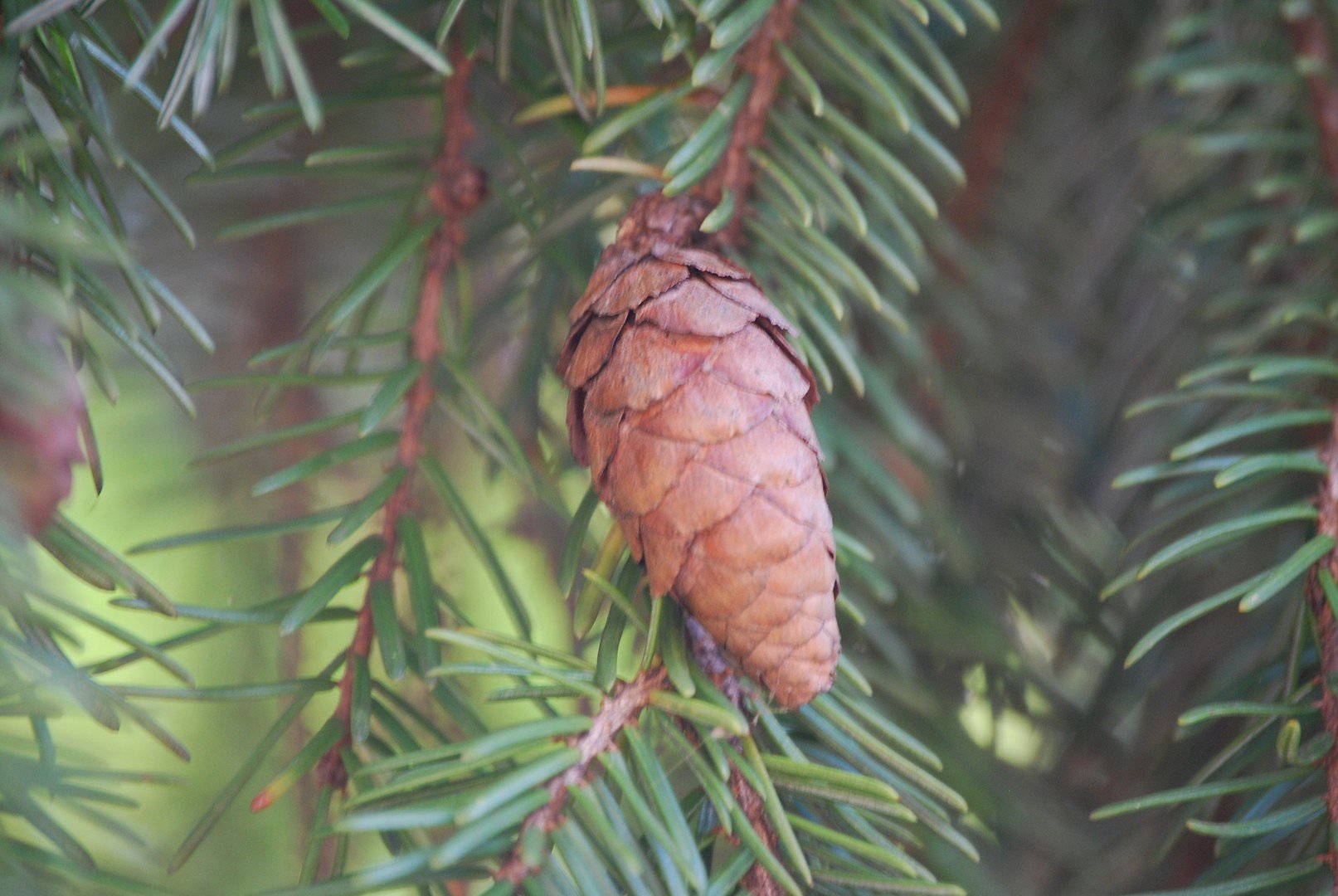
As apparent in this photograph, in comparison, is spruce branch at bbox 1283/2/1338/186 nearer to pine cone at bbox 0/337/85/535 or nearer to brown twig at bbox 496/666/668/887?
brown twig at bbox 496/666/668/887

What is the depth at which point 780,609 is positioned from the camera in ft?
0.95

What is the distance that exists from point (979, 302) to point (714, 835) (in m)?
0.36

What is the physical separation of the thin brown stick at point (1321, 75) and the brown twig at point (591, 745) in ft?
1.15

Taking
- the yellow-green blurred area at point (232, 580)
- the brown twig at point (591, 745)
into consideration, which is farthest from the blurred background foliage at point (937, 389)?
the brown twig at point (591, 745)

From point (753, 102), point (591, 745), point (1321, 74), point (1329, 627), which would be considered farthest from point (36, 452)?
point (1321, 74)

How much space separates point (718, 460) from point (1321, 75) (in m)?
0.33

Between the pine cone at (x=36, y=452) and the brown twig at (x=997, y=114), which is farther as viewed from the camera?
the brown twig at (x=997, y=114)

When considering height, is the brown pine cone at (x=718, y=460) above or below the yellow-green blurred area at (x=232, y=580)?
below

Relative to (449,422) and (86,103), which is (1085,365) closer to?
(449,422)

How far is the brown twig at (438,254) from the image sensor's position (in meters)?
0.39

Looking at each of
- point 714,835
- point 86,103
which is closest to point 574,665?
point 714,835

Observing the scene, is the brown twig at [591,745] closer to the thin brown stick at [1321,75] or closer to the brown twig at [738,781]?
the brown twig at [738,781]

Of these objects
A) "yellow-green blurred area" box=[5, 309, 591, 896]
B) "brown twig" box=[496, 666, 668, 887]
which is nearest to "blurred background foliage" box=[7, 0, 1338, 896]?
"yellow-green blurred area" box=[5, 309, 591, 896]

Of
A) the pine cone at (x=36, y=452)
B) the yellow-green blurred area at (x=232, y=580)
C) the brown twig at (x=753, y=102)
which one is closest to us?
the pine cone at (x=36, y=452)
